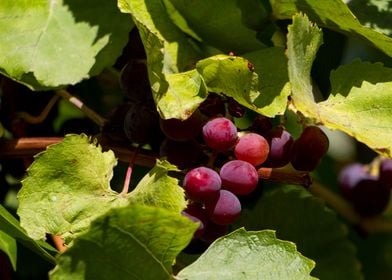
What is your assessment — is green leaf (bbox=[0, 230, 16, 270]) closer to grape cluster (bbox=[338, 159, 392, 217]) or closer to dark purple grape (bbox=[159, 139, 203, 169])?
dark purple grape (bbox=[159, 139, 203, 169])

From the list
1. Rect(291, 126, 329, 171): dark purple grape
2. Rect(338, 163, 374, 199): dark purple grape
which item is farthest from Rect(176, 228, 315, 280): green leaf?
Rect(338, 163, 374, 199): dark purple grape

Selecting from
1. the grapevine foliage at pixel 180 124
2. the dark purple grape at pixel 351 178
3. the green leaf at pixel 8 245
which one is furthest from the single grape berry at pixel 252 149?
the dark purple grape at pixel 351 178

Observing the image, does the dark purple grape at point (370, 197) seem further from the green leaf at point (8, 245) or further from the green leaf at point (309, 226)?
the green leaf at point (8, 245)

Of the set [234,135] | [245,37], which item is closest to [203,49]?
[245,37]

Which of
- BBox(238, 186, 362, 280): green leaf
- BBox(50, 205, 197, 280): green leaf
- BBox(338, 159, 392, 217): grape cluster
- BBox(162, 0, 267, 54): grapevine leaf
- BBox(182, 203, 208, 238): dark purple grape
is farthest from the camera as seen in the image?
BBox(338, 159, 392, 217): grape cluster

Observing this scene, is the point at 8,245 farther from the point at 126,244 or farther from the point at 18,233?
the point at 126,244

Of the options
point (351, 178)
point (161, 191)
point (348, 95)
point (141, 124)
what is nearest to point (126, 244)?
point (161, 191)
